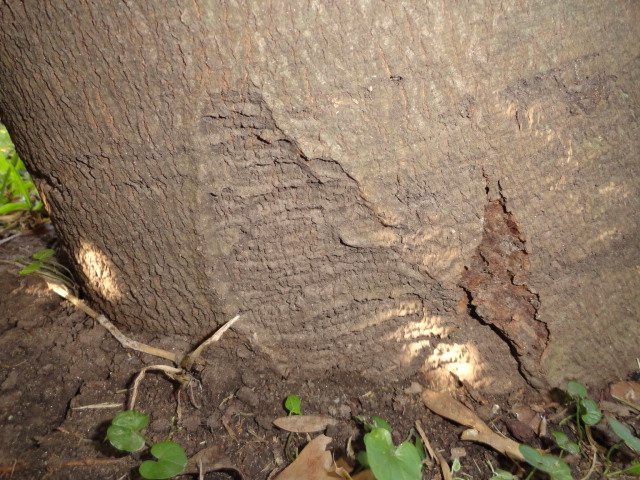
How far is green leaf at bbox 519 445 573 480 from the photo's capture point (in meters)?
1.12

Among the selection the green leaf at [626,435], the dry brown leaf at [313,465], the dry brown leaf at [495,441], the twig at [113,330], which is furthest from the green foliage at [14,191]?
the green leaf at [626,435]

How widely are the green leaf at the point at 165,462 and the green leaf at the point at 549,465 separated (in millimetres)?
803

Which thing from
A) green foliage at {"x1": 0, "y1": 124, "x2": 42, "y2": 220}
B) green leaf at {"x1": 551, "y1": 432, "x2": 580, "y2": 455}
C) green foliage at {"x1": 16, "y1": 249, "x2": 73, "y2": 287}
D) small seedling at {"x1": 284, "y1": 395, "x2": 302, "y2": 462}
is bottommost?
green leaf at {"x1": 551, "y1": 432, "x2": 580, "y2": 455}

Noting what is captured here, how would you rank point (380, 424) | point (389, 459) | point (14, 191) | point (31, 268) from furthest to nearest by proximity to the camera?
point (14, 191) → point (31, 268) → point (380, 424) → point (389, 459)

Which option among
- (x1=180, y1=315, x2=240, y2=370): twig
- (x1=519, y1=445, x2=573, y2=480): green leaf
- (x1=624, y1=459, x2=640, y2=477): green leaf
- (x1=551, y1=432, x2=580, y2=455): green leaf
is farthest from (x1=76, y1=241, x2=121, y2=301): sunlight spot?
(x1=624, y1=459, x2=640, y2=477): green leaf

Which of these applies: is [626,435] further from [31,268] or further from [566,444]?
[31,268]

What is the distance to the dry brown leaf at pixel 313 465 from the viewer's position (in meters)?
1.18

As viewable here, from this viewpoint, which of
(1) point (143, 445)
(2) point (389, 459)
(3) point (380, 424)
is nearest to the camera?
(2) point (389, 459)

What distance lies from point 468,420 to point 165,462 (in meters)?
0.79

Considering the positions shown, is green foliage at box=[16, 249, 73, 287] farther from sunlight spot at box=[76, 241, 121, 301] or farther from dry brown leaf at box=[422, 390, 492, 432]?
dry brown leaf at box=[422, 390, 492, 432]

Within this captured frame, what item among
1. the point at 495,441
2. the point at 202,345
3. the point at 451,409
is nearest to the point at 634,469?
the point at 495,441

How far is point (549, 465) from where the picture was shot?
3.75 feet

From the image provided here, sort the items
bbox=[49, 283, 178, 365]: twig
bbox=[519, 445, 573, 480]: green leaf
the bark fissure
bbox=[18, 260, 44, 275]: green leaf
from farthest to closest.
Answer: bbox=[18, 260, 44, 275]: green leaf → bbox=[49, 283, 178, 365]: twig → the bark fissure → bbox=[519, 445, 573, 480]: green leaf

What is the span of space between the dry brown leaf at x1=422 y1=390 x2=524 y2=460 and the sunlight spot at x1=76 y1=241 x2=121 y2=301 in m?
0.93
